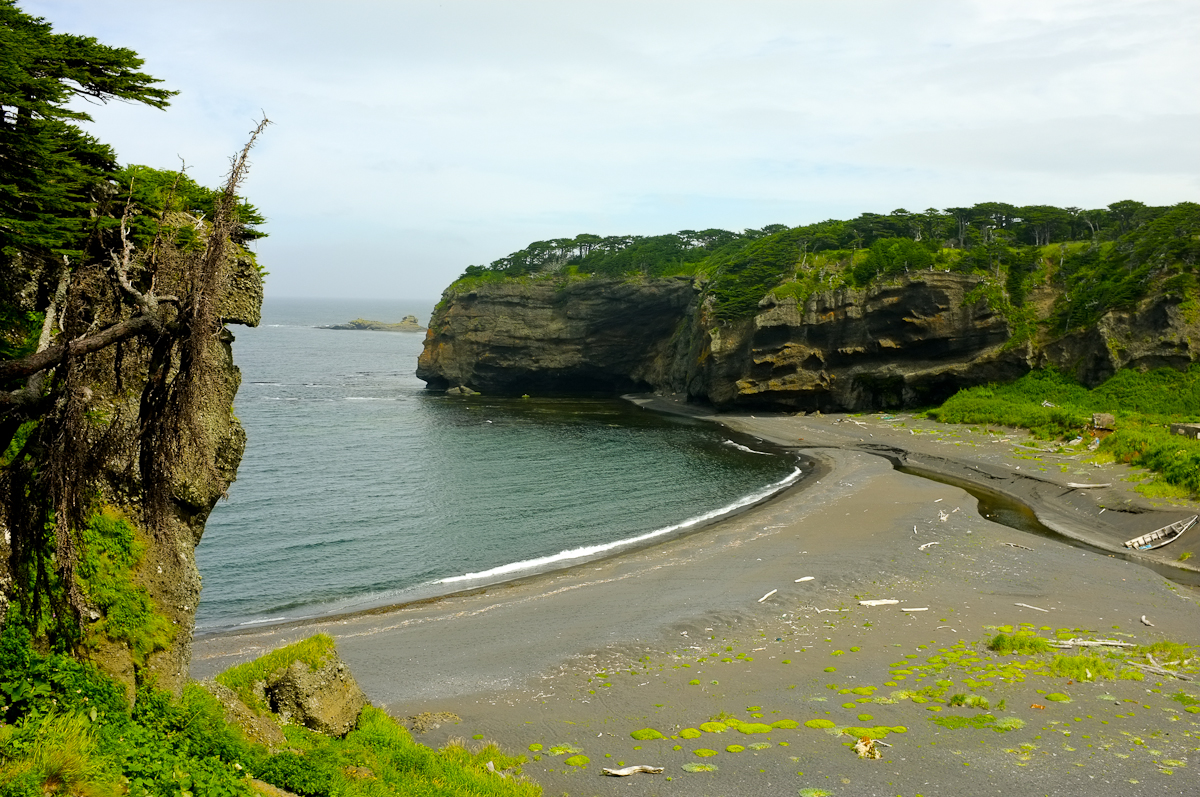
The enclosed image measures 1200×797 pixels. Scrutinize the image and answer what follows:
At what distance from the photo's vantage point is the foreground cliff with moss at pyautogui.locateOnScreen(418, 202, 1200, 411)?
6681 cm

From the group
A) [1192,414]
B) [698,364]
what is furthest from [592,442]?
[1192,414]

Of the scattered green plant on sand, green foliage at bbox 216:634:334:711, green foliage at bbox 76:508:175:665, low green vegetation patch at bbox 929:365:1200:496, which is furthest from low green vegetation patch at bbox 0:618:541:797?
low green vegetation patch at bbox 929:365:1200:496

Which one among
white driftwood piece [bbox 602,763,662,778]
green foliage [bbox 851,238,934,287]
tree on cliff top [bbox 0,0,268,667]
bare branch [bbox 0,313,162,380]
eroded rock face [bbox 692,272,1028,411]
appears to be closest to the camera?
A: bare branch [bbox 0,313,162,380]

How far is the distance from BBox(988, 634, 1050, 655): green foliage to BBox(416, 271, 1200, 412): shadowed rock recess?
53.4 meters

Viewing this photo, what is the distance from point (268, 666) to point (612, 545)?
26.9 meters

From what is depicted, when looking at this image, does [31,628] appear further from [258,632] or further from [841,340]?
[841,340]

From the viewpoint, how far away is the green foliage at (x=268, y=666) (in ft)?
42.3

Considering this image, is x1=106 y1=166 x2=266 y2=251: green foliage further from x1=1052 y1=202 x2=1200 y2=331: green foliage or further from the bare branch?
x1=1052 y1=202 x2=1200 y2=331: green foliage

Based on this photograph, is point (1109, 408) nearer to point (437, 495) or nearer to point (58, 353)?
point (437, 495)

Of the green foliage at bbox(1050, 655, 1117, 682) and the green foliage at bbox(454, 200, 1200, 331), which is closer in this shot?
the green foliage at bbox(1050, 655, 1117, 682)

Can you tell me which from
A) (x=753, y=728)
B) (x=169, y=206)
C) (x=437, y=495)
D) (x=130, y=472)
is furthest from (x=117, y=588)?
(x=437, y=495)

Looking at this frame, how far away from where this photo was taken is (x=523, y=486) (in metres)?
50.9

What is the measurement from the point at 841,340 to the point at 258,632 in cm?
6442

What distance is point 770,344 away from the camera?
79.1 metres
